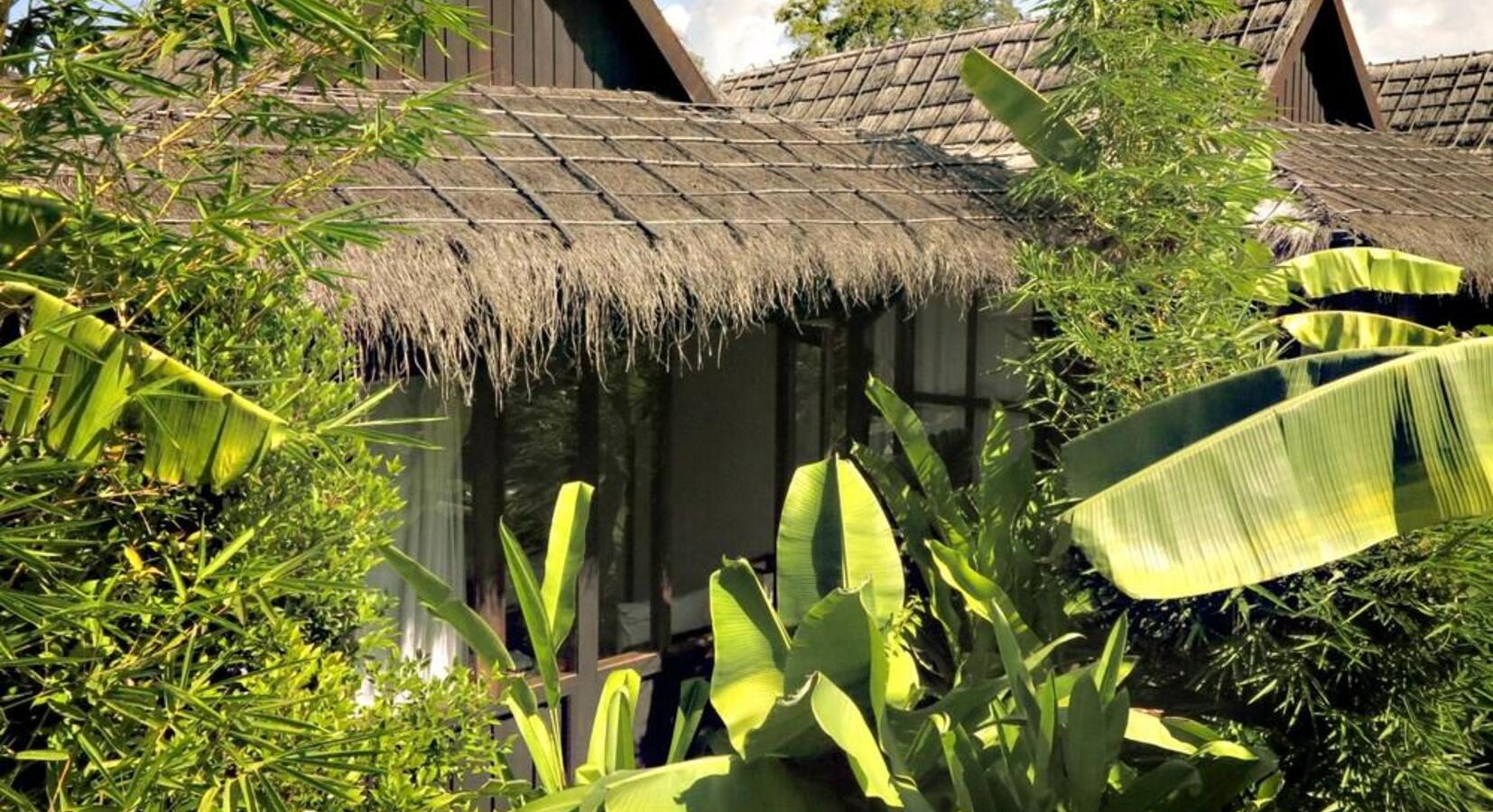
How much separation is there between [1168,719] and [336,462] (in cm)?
292

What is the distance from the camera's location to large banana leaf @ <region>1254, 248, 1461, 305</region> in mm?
5938

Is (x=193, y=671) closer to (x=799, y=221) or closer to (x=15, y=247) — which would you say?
(x=15, y=247)

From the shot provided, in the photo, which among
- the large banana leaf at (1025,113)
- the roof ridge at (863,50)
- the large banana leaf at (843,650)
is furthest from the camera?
the roof ridge at (863,50)

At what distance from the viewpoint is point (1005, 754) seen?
3.96 meters

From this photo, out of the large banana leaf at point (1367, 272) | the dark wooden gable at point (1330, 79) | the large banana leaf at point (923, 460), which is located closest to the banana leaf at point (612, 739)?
the large banana leaf at point (923, 460)

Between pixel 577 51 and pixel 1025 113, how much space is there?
2335 mm

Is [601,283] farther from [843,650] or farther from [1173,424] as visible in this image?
[1173,424]

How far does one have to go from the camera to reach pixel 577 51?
6.79 m

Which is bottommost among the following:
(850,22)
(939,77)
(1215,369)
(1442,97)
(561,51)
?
(1215,369)

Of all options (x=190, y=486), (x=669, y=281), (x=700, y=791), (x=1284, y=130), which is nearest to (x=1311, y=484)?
(x=700, y=791)

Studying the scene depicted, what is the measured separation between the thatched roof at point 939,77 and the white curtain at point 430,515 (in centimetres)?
370

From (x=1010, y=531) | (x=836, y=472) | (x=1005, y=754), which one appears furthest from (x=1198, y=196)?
(x=1005, y=754)

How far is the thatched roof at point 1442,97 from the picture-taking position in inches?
468

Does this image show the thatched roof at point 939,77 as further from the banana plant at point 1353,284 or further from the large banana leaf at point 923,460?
the large banana leaf at point 923,460
